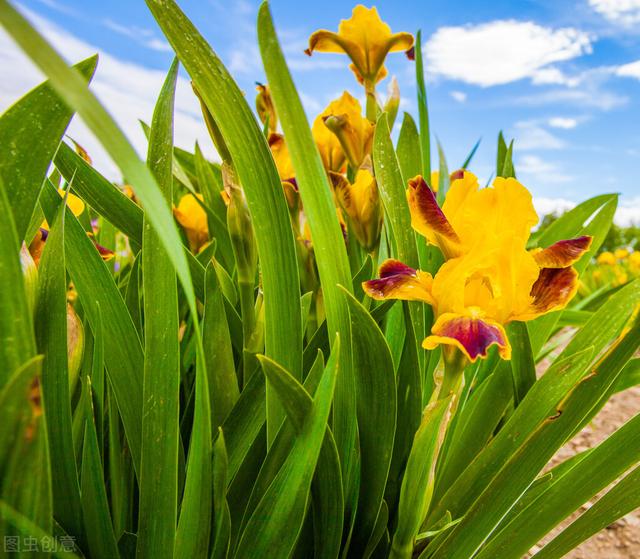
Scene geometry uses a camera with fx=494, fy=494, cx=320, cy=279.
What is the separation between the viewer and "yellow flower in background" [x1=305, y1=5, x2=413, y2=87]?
2.90ft

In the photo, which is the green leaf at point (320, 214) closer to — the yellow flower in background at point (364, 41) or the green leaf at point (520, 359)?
the green leaf at point (520, 359)

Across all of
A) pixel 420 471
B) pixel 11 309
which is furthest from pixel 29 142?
pixel 420 471

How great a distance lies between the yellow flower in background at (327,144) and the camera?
3.15 feet

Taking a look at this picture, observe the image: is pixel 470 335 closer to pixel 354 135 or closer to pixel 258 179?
pixel 258 179

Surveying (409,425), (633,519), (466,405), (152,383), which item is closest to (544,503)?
(409,425)

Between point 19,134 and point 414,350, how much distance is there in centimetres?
45

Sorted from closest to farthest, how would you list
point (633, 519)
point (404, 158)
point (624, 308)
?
point (624, 308) < point (404, 158) < point (633, 519)

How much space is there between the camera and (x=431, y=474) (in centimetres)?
52

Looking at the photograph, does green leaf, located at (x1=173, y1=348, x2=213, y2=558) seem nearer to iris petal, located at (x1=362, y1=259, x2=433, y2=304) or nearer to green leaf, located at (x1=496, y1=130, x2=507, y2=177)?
iris petal, located at (x1=362, y1=259, x2=433, y2=304)

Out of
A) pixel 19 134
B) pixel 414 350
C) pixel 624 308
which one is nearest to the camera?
pixel 19 134

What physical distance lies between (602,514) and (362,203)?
1.67 ft

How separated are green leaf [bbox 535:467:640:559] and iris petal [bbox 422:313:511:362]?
0.31 metres

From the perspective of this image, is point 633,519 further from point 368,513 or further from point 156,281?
point 156,281

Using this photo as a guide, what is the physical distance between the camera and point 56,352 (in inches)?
18.7
